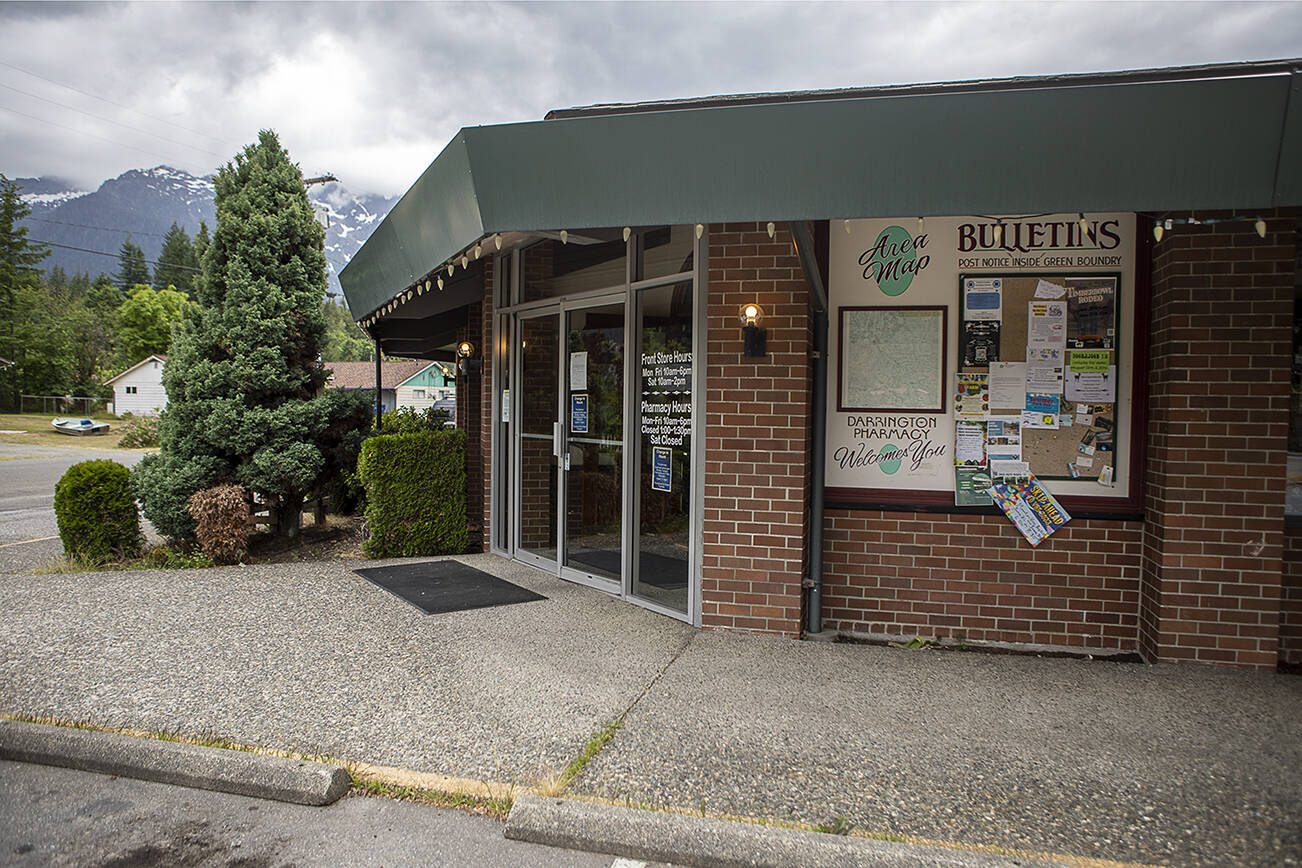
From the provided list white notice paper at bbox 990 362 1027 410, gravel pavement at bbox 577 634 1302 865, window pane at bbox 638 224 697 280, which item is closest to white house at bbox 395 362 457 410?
window pane at bbox 638 224 697 280

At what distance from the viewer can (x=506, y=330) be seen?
7.93 metres

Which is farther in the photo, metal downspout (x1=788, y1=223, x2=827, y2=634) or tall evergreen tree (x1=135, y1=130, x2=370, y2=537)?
tall evergreen tree (x1=135, y1=130, x2=370, y2=537)

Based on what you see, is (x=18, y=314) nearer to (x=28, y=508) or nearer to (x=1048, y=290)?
(x=28, y=508)

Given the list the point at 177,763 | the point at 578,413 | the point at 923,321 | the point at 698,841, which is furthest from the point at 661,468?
the point at 177,763

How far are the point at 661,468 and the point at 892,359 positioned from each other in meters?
1.89

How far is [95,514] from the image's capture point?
801 cm

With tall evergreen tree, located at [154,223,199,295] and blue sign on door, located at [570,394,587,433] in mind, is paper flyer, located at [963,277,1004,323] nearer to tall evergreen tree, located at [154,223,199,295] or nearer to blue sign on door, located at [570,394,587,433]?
blue sign on door, located at [570,394,587,433]

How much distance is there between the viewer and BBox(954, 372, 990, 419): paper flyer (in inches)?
206

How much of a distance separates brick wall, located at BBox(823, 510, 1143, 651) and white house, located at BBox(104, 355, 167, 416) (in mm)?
67198

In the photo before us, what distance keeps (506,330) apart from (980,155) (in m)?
5.42

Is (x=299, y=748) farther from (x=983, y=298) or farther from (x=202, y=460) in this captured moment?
(x=202, y=460)

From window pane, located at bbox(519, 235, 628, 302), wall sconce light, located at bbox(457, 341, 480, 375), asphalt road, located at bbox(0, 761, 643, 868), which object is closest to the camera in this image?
asphalt road, located at bbox(0, 761, 643, 868)

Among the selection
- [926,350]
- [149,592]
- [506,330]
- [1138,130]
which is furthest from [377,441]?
[1138,130]

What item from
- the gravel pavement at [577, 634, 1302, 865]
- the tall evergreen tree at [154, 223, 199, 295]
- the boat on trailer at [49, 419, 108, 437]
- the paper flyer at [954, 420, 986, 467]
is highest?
the tall evergreen tree at [154, 223, 199, 295]
